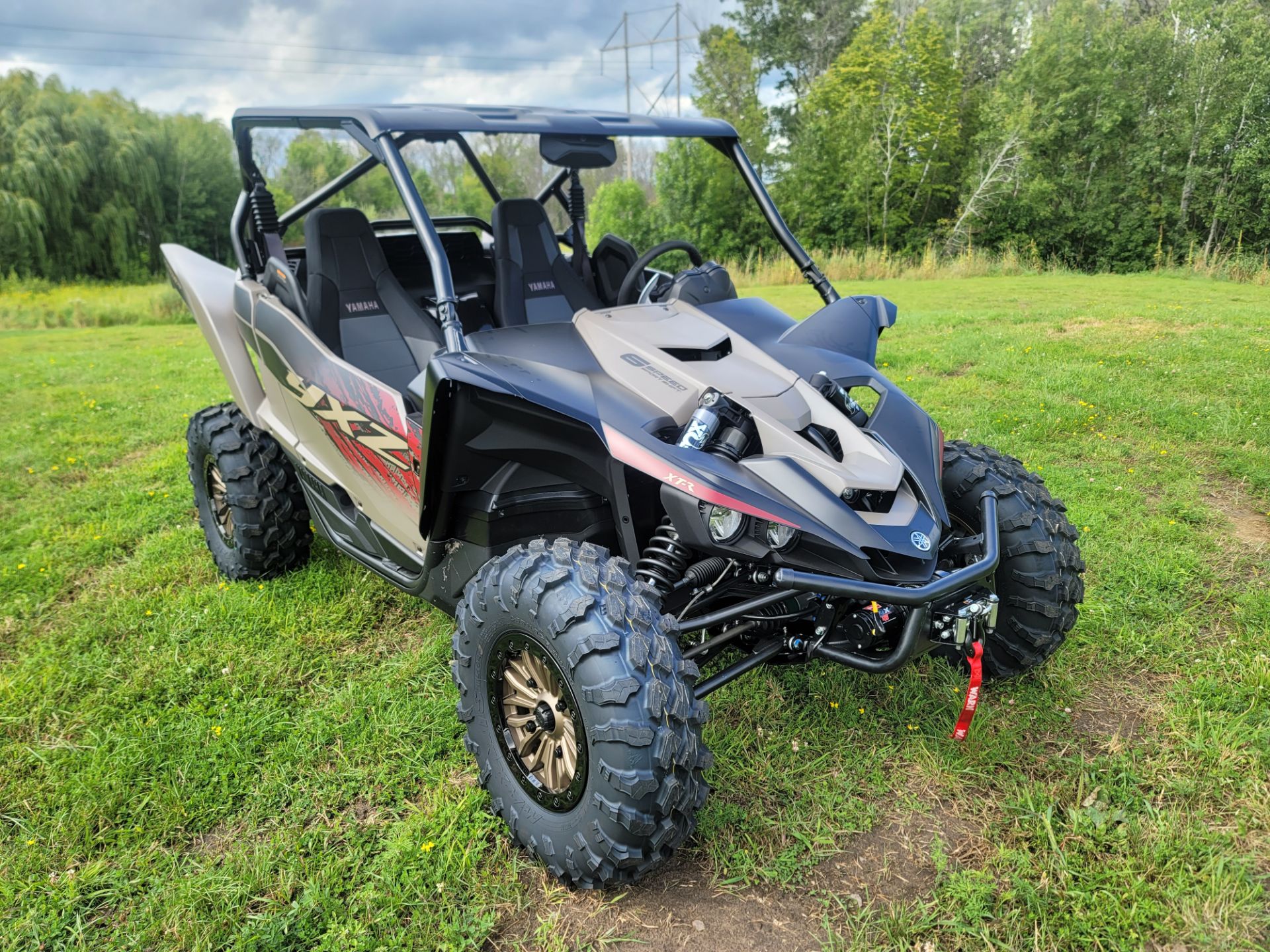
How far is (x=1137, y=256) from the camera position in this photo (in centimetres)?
2259

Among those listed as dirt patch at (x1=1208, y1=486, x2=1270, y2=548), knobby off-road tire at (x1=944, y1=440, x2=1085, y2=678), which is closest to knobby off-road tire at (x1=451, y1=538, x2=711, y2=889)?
knobby off-road tire at (x1=944, y1=440, x2=1085, y2=678)

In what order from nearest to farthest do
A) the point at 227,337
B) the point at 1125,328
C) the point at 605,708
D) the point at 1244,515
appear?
the point at 605,708 → the point at 227,337 → the point at 1244,515 → the point at 1125,328

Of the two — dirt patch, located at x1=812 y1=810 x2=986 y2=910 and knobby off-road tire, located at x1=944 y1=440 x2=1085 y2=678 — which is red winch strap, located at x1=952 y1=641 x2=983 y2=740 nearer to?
dirt patch, located at x1=812 y1=810 x2=986 y2=910

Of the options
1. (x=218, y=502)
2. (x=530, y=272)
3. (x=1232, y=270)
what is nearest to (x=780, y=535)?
(x=530, y=272)

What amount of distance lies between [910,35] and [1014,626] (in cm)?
2798

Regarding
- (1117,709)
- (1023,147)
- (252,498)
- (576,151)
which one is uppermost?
(1023,147)

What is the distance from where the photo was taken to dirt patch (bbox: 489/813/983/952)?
2.03 m

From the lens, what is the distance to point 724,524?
2.14 m

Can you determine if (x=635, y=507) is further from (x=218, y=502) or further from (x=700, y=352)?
(x=218, y=502)

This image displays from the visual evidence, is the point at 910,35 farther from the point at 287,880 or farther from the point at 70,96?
the point at 287,880

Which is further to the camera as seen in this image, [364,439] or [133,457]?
[133,457]

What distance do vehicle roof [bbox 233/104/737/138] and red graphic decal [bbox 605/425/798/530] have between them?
3.66 ft

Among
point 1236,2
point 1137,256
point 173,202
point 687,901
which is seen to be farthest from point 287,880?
point 173,202

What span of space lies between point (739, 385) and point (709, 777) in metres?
1.14
